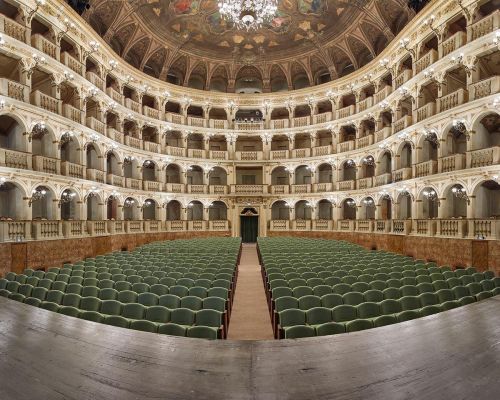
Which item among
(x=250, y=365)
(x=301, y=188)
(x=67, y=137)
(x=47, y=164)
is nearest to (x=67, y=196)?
(x=47, y=164)

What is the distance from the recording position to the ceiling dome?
966 inches

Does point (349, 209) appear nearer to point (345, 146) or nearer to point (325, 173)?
point (325, 173)

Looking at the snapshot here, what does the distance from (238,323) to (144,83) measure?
25661 mm

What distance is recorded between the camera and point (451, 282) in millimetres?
9109

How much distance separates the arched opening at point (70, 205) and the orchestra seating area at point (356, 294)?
13129mm

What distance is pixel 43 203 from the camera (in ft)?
62.1

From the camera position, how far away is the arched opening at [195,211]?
3403 centimetres

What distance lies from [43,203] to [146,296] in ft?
48.5

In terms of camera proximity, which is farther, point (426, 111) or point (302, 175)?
point (302, 175)

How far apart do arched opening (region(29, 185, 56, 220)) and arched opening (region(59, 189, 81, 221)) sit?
57 cm

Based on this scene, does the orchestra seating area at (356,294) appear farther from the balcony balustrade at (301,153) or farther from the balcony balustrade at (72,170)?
the balcony balustrade at (301,153)

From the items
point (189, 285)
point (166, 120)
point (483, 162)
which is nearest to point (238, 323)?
point (189, 285)

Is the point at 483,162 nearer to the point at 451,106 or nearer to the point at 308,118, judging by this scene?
the point at 451,106

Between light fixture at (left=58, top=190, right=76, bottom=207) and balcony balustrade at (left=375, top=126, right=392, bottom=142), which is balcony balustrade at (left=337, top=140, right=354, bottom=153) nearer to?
balcony balustrade at (left=375, top=126, right=392, bottom=142)
